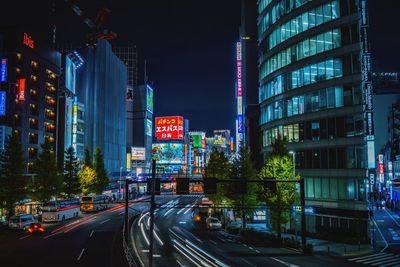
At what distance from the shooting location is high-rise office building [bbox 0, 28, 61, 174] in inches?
2744

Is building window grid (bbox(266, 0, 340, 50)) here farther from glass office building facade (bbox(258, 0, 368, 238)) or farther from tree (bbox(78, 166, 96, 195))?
tree (bbox(78, 166, 96, 195))

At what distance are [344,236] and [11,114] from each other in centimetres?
5894

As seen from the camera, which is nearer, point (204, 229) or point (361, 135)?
point (361, 135)

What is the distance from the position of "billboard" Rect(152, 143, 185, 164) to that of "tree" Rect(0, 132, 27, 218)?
352 feet

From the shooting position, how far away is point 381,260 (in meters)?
32.6

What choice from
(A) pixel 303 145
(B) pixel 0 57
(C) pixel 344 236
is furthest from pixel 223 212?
(B) pixel 0 57

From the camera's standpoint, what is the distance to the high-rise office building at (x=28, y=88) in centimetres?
6969

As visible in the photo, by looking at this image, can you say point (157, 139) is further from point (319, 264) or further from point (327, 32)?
point (319, 264)

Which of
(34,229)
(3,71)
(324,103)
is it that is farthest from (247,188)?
(3,71)

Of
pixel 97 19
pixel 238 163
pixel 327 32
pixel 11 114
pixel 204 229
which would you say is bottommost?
pixel 204 229

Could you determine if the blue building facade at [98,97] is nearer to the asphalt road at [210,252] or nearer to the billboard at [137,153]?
the billboard at [137,153]

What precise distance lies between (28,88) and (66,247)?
166 ft

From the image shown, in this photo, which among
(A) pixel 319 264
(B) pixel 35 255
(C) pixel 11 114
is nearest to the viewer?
(A) pixel 319 264

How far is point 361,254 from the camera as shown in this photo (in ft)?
116
